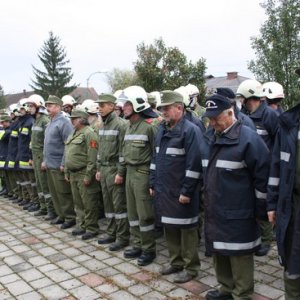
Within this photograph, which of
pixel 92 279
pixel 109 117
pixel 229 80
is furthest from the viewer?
pixel 229 80

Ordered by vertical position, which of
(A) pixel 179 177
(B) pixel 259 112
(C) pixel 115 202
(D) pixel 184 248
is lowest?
(D) pixel 184 248

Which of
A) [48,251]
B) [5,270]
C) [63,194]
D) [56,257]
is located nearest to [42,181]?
[63,194]

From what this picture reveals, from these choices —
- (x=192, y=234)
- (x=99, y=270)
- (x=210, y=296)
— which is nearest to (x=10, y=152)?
(x=99, y=270)

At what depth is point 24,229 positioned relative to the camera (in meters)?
7.36

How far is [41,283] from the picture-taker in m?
4.89

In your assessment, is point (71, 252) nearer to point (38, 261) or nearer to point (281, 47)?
point (38, 261)

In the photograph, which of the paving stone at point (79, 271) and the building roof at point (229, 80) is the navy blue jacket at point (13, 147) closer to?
the paving stone at point (79, 271)

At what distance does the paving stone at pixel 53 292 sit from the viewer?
4.51 m

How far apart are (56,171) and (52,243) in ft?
4.89

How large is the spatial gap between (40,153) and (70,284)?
12.5 feet

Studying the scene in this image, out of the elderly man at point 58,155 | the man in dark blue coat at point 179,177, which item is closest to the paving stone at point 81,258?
the man in dark blue coat at point 179,177

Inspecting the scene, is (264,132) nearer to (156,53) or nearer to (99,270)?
(99,270)

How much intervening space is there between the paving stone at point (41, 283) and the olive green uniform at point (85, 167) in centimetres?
183

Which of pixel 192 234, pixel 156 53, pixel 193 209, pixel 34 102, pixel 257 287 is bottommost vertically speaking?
pixel 257 287
